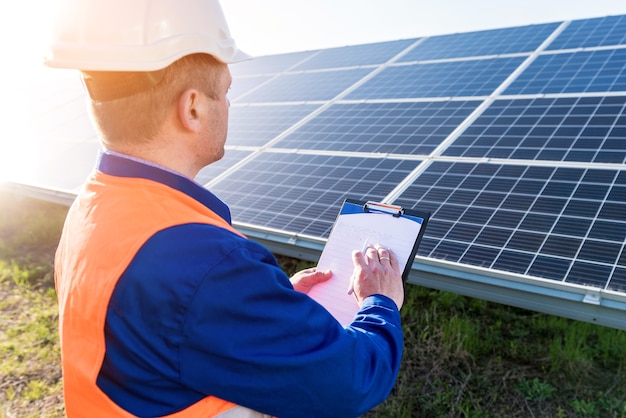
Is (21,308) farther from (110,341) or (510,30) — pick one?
(510,30)

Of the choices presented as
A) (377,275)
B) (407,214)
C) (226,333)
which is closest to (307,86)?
(407,214)

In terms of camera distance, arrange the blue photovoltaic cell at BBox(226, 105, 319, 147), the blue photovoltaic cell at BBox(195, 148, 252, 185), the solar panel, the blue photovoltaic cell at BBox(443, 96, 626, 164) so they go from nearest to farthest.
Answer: the solar panel < the blue photovoltaic cell at BBox(443, 96, 626, 164) < the blue photovoltaic cell at BBox(195, 148, 252, 185) < the blue photovoltaic cell at BBox(226, 105, 319, 147)

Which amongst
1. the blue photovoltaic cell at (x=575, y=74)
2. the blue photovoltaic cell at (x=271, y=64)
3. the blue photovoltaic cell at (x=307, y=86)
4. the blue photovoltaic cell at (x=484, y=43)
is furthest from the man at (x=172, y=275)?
the blue photovoltaic cell at (x=271, y=64)

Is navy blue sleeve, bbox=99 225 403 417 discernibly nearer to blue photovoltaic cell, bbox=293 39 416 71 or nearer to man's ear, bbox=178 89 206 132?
man's ear, bbox=178 89 206 132

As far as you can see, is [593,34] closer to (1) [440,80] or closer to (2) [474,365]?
(1) [440,80]

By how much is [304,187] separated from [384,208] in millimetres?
3258

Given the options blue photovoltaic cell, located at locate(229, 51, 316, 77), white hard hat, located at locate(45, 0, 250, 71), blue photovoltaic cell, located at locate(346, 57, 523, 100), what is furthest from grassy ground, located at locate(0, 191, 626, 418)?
blue photovoltaic cell, located at locate(229, 51, 316, 77)

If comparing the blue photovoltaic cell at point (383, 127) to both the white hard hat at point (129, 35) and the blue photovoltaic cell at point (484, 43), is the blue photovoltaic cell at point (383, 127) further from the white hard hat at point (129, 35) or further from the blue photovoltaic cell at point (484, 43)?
the white hard hat at point (129, 35)

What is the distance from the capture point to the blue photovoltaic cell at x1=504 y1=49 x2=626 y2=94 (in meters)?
6.48

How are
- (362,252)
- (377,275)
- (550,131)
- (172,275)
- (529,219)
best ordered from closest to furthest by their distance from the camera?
(172,275) → (377,275) → (362,252) → (529,219) → (550,131)

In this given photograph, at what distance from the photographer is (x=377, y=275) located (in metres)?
2.17

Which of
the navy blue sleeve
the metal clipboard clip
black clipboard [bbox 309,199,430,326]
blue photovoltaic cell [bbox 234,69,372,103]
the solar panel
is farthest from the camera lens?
blue photovoltaic cell [bbox 234,69,372,103]

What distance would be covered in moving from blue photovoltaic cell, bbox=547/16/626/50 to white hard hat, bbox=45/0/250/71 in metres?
7.64

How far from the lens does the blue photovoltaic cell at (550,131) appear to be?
5.15m
